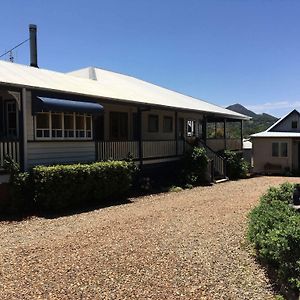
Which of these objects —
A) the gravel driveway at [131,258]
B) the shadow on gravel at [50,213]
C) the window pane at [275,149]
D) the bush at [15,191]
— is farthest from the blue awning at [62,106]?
the window pane at [275,149]

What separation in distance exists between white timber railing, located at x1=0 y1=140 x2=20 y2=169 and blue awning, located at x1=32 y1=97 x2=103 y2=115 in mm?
1337

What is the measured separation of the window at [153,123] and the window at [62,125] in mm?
7071

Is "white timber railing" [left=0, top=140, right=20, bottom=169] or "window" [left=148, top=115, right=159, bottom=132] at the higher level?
"window" [left=148, top=115, right=159, bottom=132]

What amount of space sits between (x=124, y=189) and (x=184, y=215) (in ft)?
12.4

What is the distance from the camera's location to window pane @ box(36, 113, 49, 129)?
13718 millimetres

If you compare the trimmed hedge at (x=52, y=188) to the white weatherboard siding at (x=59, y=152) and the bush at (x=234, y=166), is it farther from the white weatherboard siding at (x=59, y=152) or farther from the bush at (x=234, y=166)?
the bush at (x=234, y=166)

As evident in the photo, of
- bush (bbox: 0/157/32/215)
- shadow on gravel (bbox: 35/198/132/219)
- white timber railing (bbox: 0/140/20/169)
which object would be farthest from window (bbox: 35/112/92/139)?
shadow on gravel (bbox: 35/198/132/219)

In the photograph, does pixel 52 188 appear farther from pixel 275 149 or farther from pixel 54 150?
pixel 275 149

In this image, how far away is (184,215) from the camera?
11.5 metres

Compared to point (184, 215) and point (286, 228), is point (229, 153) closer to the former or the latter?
point (184, 215)

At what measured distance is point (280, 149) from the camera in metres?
29.6

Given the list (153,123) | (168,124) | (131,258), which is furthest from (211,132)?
(131,258)

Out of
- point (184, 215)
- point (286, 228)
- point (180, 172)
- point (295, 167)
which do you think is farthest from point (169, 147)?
point (286, 228)

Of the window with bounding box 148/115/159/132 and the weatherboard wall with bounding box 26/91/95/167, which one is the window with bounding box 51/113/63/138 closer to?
the weatherboard wall with bounding box 26/91/95/167
